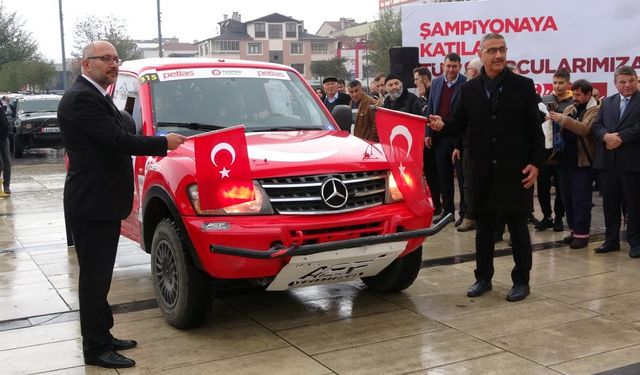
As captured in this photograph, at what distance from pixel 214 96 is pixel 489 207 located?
2.40 metres

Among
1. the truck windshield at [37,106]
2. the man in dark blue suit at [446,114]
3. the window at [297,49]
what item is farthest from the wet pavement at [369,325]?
the window at [297,49]

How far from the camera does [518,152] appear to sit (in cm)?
584

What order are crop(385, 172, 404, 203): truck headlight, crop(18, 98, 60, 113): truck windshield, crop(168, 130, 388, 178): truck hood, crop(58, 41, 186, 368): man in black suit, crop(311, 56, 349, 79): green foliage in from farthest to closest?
crop(311, 56, 349, 79): green foliage < crop(18, 98, 60, 113): truck windshield < crop(385, 172, 404, 203): truck headlight < crop(168, 130, 388, 178): truck hood < crop(58, 41, 186, 368): man in black suit

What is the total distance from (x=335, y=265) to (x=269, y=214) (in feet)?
1.85

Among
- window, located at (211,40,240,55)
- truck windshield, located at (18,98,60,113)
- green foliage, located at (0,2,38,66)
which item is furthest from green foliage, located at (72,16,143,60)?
window, located at (211,40,240,55)

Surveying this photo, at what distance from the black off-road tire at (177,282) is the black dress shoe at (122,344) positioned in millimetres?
367

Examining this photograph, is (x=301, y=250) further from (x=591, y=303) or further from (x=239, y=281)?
(x=591, y=303)

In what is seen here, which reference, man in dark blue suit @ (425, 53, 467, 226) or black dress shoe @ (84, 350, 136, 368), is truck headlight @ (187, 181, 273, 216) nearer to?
black dress shoe @ (84, 350, 136, 368)

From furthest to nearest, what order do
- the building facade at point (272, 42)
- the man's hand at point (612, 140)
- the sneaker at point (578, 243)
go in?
1. the building facade at point (272, 42)
2. the sneaker at point (578, 243)
3. the man's hand at point (612, 140)

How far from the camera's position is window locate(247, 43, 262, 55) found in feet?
343

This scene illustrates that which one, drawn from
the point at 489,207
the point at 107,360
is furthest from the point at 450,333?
the point at 107,360

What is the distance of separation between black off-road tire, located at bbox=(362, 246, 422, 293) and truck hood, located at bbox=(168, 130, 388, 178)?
94cm

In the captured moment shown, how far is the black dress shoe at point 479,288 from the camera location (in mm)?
6094

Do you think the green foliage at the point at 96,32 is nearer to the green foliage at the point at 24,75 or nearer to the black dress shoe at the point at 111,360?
the green foliage at the point at 24,75
